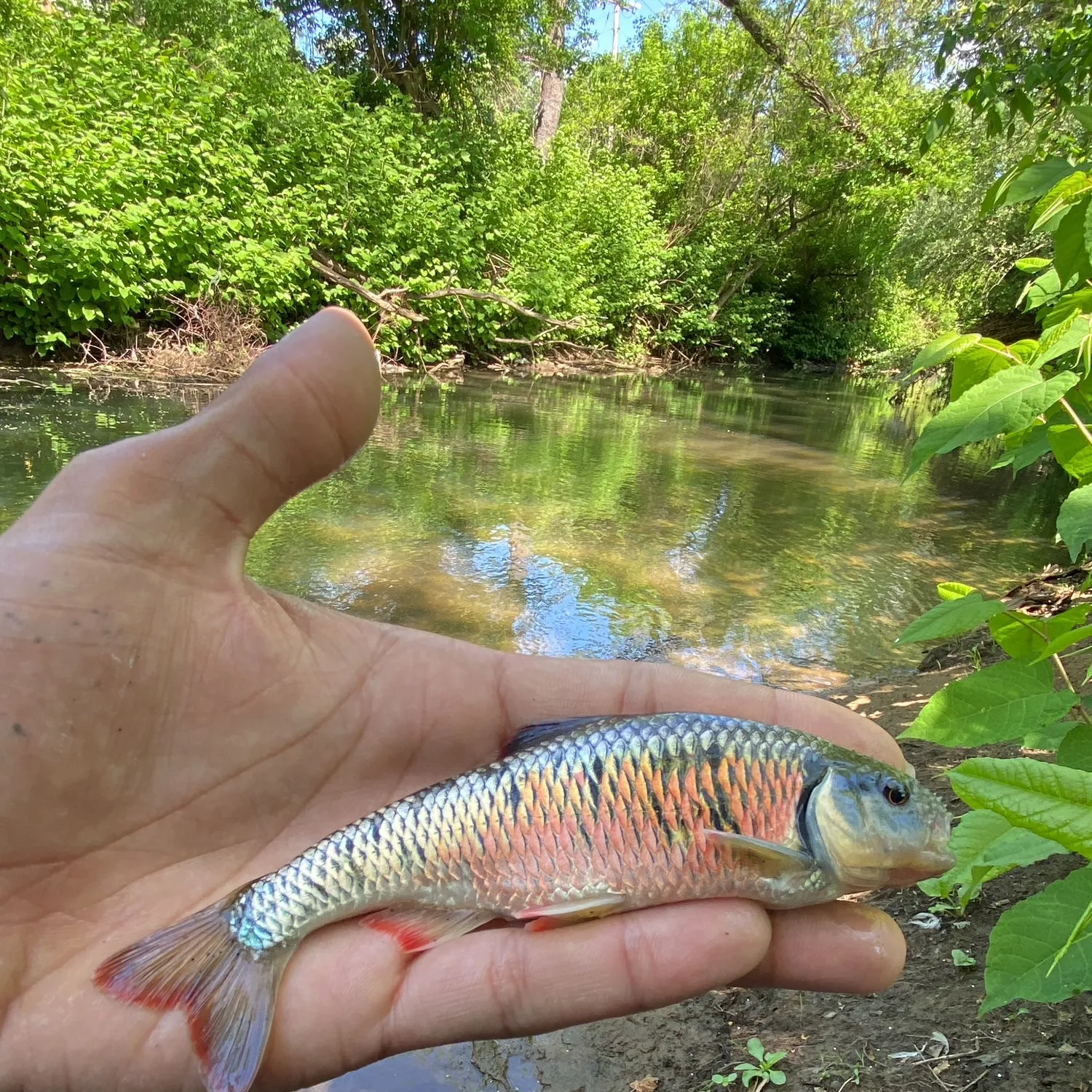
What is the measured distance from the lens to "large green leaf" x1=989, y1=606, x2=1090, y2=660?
224 centimetres

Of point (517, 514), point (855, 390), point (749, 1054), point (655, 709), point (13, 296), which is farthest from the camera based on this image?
point (855, 390)

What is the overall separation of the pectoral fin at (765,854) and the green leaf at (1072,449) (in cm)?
134

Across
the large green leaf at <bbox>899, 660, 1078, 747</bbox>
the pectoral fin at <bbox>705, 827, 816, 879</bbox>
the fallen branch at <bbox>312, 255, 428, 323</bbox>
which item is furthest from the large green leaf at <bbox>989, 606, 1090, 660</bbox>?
the fallen branch at <bbox>312, 255, 428, 323</bbox>

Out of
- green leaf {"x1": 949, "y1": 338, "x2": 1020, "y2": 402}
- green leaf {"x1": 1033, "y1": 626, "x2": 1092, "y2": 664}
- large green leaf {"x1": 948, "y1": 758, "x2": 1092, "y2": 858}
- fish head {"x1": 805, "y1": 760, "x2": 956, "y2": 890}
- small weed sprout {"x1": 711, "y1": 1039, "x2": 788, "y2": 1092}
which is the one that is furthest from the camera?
small weed sprout {"x1": 711, "y1": 1039, "x2": 788, "y2": 1092}

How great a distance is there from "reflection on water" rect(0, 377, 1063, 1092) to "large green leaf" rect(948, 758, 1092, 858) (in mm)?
2551

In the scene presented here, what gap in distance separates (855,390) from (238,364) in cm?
2450

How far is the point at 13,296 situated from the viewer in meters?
13.5

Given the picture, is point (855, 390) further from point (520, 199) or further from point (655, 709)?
point (655, 709)

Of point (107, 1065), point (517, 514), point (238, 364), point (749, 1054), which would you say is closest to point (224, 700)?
point (107, 1065)

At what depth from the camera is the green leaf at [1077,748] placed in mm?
1918

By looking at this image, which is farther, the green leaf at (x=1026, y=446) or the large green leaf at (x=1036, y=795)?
the green leaf at (x=1026, y=446)

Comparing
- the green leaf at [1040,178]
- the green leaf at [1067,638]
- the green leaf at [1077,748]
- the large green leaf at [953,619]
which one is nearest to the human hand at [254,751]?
the large green leaf at [953,619]

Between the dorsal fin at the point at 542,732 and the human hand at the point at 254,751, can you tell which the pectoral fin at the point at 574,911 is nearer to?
the human hand at the point at 254,751

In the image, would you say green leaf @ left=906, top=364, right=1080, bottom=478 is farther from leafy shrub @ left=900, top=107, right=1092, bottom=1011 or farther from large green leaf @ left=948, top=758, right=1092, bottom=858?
large green leaf @ left=948, top=758, right=1092, bottom=858
